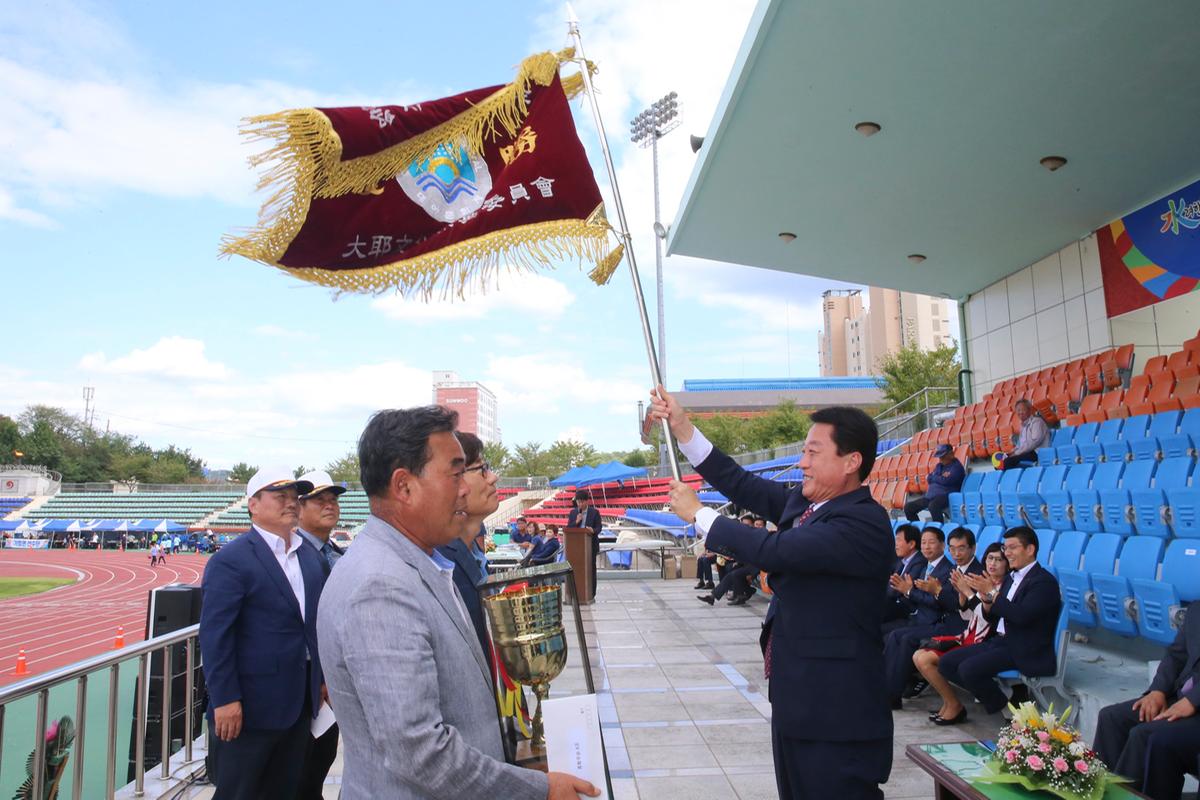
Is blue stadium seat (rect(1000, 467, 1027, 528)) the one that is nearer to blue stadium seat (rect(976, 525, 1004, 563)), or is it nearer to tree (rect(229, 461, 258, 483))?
blue stadium seat (rect(976, 525, 1004, 563))

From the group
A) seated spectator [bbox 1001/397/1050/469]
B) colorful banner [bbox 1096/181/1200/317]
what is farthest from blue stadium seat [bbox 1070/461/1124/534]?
colorful banner [bbox 1096/181/1200/317]

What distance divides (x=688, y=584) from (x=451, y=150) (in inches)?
397

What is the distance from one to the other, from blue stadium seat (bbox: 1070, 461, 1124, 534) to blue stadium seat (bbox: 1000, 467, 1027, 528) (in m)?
0.83

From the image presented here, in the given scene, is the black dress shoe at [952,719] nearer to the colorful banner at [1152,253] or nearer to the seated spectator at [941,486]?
the seated spectator at [941,486]

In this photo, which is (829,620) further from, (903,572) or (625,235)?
(903,572)

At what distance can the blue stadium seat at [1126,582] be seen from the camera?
4.36 metres

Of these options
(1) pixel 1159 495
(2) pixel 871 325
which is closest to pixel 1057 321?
(1) pixel 1159 495

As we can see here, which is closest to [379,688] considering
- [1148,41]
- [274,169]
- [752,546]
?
[752,546]

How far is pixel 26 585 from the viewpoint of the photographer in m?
24.7

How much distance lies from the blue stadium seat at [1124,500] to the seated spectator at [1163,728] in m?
2.62

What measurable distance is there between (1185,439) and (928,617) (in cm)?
288

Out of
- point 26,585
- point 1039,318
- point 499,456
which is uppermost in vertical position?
point 1039,318

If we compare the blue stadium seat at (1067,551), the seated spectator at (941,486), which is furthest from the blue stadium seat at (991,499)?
the blue stadium seat at (1067,551)

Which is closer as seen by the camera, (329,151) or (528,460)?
(329,151)
